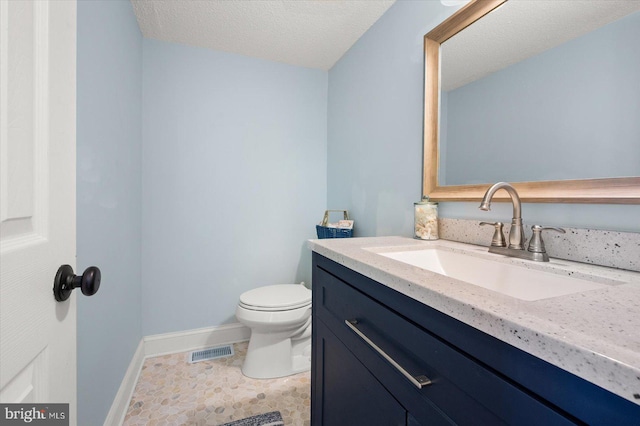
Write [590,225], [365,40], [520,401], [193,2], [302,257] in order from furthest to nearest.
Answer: [302,257]
[365,40]
[193,2]
[590,225]
[520,401]

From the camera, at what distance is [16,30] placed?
1.28ft

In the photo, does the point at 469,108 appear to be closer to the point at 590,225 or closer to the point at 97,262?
the point at 590,225

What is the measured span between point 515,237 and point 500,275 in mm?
132

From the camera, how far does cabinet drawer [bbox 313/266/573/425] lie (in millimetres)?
396

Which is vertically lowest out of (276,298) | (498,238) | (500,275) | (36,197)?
(276,298)

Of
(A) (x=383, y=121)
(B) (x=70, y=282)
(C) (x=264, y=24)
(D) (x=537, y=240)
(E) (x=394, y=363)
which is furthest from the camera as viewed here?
(C) (x=264, y=24)

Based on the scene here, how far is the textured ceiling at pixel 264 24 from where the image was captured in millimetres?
1608

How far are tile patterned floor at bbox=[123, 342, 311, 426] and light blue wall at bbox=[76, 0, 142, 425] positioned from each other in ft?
0.71

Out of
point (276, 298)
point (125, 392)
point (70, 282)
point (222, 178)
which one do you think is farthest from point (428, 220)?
point (125, 392)

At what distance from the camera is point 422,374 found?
56 centimetres

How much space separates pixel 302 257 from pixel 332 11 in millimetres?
1717

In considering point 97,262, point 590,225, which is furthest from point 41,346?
point 590,225

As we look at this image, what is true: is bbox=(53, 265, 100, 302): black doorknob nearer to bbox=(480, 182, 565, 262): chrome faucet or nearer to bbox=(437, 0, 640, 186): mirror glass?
bbox=(480, 182, 565, 262): chrome faucet

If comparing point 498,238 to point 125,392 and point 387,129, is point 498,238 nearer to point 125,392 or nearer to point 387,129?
point 387,129
